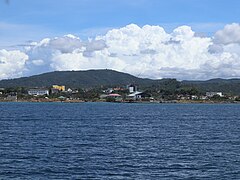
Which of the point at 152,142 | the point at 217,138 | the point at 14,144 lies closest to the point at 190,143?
the point at 152,142

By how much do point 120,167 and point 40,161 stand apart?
741cm

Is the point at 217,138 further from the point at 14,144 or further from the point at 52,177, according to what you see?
the point at 52,177

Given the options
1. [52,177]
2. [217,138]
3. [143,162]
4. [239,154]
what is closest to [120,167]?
[143,162]

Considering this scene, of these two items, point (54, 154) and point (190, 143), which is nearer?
point (54, 154)

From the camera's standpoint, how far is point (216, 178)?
3456 centimetres

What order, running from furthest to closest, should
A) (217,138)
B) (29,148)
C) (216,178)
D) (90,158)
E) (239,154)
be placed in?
(217,138), (29,148), (239,154), (90,158), (216,178)

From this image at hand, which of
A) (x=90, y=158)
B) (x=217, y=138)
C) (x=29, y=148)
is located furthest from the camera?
(x=217, y=138)

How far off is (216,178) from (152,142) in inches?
914

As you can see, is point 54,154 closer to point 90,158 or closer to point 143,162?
point 90,158

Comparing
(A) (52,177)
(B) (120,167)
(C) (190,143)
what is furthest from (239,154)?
(A) (52,177)

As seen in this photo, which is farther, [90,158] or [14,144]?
[14,144]

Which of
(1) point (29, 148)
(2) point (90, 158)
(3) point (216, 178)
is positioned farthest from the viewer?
(1) point (29, 148)

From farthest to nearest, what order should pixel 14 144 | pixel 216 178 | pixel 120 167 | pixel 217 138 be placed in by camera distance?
pixel 217 138
pixel 14 144
pixel 120 167
pixel 216 178

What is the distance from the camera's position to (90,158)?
43.2 metres
